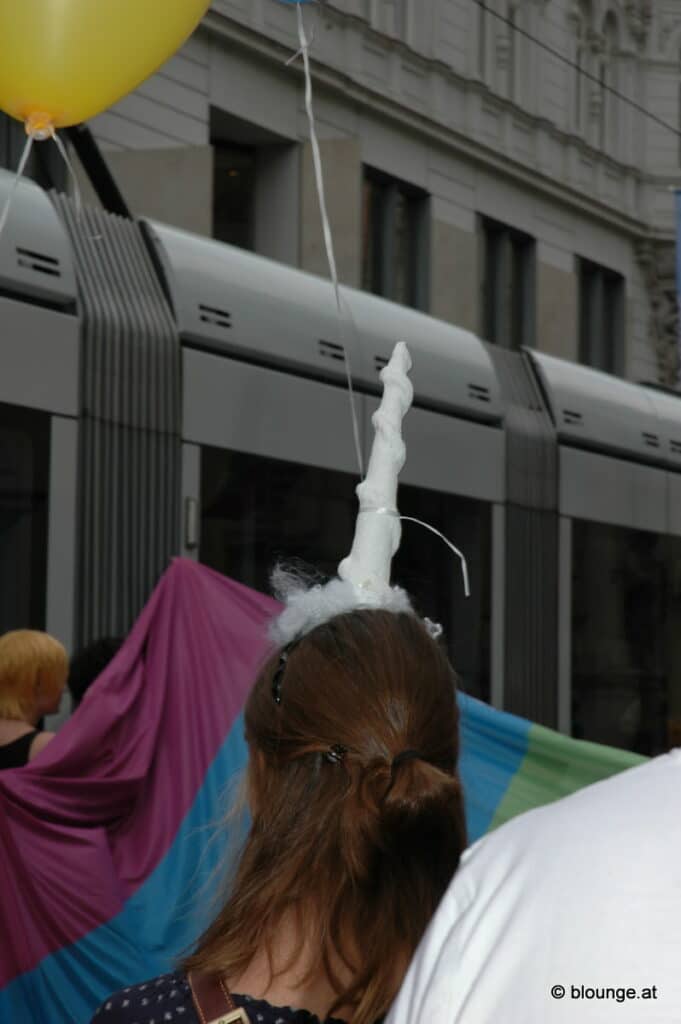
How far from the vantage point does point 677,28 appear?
24.5m

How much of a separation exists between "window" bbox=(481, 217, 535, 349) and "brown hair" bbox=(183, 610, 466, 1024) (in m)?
19.2

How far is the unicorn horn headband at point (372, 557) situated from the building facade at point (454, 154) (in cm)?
1209

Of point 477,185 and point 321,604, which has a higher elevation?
point 477,185

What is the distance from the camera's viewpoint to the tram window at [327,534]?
287 inches

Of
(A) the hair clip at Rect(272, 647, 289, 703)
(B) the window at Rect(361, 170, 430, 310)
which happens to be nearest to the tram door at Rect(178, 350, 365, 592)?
(A) the hair clip at Rect(272, 647, 289, 703)

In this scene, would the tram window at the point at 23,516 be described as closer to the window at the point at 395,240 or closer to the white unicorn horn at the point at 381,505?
the white unicorn horn at the point at 381,505

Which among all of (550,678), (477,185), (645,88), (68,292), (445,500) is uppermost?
(645,88)

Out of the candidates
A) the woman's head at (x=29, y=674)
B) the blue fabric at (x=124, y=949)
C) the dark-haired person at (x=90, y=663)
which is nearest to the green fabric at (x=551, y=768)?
the blue fabric at (x=124, y=949)

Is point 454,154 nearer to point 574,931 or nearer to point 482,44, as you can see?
point 482,44

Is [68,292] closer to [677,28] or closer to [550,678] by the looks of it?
[550,678]

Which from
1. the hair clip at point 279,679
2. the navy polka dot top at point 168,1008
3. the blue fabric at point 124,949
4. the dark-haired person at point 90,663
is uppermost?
the hair clip at point 279,679

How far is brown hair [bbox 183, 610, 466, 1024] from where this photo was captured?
210 centimetres

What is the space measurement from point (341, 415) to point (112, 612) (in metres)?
1.76

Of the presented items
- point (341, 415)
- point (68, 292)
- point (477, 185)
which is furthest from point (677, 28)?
point (68, 292)
